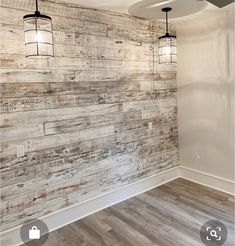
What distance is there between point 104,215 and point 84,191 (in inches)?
14.2

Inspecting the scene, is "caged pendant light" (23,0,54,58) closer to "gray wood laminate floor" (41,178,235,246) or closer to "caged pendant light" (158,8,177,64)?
"caged pendant light" (158,8,177,64)

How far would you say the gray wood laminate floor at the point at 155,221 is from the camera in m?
2.37

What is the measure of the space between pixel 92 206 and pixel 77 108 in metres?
1.16

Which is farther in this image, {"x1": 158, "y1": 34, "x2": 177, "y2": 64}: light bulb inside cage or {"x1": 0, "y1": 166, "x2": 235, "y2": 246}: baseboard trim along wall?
{"x1": 158, "y1": 34, "x2": 177, "y2": 64}: light bulb inside cage

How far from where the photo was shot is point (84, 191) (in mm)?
2809

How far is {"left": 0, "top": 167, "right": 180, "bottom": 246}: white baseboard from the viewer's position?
92.7 inches

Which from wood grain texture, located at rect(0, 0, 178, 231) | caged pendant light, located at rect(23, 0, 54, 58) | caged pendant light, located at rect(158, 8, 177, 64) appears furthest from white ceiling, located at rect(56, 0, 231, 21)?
caged pendant light, located at rect(23, 0, 54, 58)

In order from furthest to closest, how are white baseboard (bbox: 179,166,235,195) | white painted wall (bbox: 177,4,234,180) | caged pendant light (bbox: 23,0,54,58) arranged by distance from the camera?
1. white baseboard (bbox: 179,166,235,195)
2. white painted wall (bbox: 177,4,234,180)
3. caged pendant light (bbox: 23,0,54,58)

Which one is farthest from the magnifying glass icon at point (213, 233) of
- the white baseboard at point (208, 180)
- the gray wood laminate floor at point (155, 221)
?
the white baseboard at point (208, 180)

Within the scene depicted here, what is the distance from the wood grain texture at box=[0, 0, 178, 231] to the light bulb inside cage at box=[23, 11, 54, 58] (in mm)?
449

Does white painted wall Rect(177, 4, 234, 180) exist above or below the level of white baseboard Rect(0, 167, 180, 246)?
above

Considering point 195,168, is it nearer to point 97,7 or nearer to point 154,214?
point 154,214

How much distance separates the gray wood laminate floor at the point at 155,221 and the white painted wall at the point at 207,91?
0.49 metres

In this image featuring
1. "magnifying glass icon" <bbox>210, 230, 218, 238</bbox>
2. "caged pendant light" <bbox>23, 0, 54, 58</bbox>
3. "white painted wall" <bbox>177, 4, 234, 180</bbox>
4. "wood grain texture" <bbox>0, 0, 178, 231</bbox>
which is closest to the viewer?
"caged pendant light" <bbox>23, 0, 54, 58</bbox>
